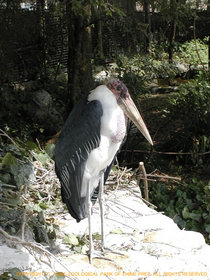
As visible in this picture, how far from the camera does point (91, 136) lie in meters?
3.15

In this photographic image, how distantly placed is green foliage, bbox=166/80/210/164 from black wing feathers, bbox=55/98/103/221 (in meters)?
4.16

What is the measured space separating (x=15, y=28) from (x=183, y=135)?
385 cm

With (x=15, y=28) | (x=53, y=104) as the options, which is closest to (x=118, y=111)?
(x=53, y=104)

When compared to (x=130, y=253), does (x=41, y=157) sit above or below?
above

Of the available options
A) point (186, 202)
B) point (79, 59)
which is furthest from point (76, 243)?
point (79, 59)

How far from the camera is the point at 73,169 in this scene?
10.8 ft

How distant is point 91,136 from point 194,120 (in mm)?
4557

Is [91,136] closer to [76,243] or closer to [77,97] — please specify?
[76,243]

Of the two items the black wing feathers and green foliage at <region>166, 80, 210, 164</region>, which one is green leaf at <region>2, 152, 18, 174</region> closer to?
the black wing feathers

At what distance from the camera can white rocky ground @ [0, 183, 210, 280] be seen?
10.1 feet

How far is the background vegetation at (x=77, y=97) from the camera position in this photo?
4.50m

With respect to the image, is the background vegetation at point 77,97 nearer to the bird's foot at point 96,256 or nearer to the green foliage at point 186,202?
the green foliage at point 186,202

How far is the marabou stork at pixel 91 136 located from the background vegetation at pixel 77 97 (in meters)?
0.49

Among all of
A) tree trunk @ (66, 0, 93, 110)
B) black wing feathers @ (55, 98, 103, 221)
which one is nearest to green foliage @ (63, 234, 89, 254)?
black wing feathers @ (55, 98, 103, 221)
